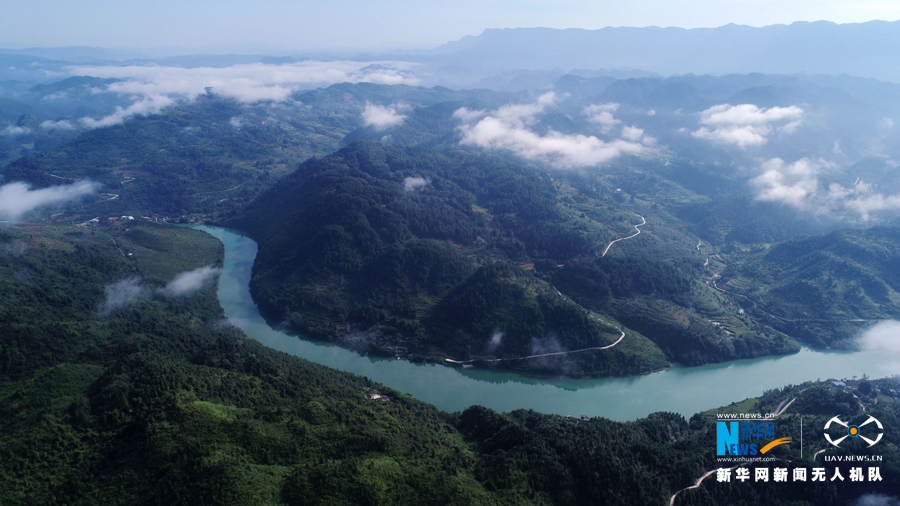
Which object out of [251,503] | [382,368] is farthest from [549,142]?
[251,503]

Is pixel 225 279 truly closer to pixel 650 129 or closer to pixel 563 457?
pixel 563 457

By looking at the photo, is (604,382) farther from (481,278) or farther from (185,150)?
(185,150)

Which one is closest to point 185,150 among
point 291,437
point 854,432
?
point 291,437

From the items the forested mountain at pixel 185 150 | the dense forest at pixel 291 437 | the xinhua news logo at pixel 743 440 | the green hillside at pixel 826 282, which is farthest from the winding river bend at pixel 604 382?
the forested mountain at pixel 185 150

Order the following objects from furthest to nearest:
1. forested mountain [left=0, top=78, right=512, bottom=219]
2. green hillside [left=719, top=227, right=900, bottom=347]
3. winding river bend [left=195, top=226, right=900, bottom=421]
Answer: forested mountain [left=0, top=78, right=512, bottom=219] → green hillside [left=719, top=227, right=900, bottom=347] → winding river bend [left=195, top=226, right=900, bottom=421]

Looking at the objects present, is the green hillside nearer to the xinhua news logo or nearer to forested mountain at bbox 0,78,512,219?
the xinhua news logo

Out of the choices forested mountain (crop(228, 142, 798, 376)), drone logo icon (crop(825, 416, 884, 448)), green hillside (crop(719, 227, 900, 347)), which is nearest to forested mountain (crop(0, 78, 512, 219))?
forested mountain (crop(228, 142, 798, 376))
